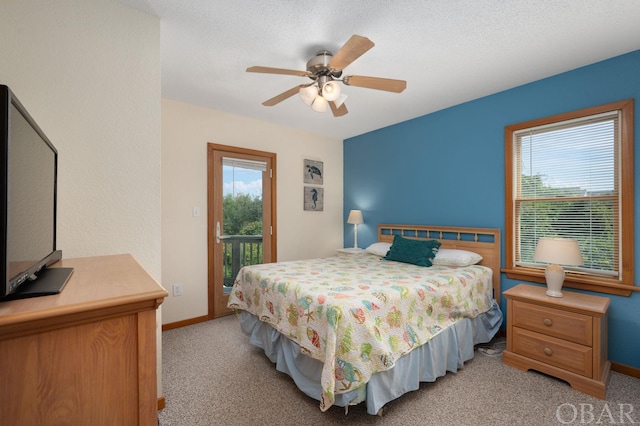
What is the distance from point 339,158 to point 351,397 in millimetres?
3770

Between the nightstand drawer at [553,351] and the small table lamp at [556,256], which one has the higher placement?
the small table lamp at [556,256]

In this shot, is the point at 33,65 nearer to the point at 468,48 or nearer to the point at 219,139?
the point at 219,139

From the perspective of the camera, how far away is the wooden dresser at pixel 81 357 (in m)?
0.65

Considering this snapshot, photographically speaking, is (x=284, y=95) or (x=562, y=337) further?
(x=284, y=95)

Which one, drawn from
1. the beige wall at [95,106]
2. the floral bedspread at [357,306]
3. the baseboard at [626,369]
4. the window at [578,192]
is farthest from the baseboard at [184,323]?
the baseboard at [626,369]

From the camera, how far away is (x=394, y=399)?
1895 mm

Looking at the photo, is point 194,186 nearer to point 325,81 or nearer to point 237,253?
point 237,253

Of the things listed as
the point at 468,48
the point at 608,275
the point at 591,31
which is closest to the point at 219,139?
the point at 468,48

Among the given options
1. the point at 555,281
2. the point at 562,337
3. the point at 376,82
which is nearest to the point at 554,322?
the point at 562,337

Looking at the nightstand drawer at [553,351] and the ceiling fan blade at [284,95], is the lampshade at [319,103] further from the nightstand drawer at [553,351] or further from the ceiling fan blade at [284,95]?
the nightstand drawer at [553,351]

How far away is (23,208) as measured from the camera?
83 cm

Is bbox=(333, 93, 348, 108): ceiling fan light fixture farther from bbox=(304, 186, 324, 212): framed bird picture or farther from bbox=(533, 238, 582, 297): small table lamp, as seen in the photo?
bbox=(304, 186, 324, 212): framed bird picture

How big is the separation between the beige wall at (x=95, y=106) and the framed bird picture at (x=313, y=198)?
2639 mm

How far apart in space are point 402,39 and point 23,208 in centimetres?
229
